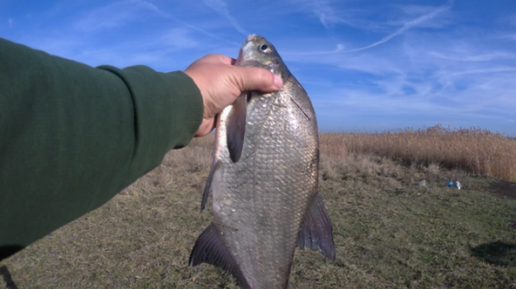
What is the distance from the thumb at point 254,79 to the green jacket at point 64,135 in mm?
605

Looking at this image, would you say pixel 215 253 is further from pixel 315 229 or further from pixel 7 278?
pixel 7 278

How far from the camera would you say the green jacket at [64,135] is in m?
0.86

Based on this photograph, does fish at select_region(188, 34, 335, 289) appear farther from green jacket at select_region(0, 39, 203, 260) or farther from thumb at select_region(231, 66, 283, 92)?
green jacket at select_region(0, 39, 203, 260)

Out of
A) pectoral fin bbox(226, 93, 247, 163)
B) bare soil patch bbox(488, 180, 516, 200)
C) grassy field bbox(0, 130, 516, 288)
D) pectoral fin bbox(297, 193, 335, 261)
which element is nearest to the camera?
pectoral fin bbox(226, 93, 247, 163)

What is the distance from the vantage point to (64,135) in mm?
936

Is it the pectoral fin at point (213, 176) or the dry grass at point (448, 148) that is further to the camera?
the dry grass at point (448, 148)

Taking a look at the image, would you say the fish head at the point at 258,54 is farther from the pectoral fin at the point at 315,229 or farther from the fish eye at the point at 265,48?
the pectoral fin at the point at 315,229

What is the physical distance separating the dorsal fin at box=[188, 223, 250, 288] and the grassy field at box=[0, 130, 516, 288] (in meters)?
2.12

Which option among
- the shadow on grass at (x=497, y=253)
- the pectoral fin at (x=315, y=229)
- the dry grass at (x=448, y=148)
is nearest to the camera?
the pectoral fin at (x=315, y=229)

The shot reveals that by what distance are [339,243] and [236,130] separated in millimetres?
3828

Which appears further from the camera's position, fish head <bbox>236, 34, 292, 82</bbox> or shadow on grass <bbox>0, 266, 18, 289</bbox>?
shadow on grass <bbox>0, 266, 18, 289</bbox>

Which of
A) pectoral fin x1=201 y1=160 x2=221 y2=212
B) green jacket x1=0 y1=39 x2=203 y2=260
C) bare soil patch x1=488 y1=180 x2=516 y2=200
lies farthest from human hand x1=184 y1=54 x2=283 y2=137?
bare soil patch x1=488 y1=180 x2=516 y2=200

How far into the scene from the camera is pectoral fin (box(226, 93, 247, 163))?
1.75 meters

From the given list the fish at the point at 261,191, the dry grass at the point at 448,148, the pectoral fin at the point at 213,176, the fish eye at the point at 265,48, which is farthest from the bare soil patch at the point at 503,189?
the pectoral fin at the point at 213,176
